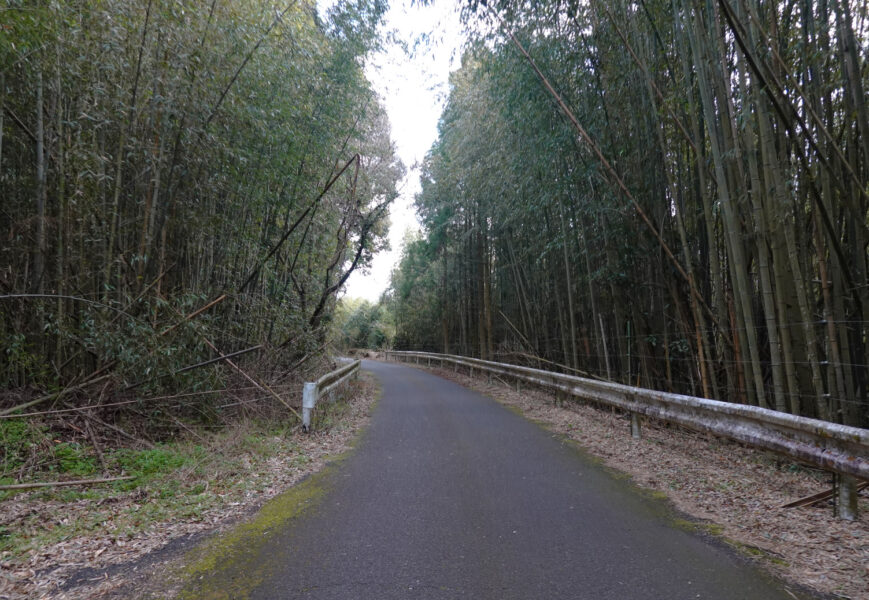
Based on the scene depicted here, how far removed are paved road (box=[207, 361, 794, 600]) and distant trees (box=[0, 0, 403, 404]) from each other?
292cm

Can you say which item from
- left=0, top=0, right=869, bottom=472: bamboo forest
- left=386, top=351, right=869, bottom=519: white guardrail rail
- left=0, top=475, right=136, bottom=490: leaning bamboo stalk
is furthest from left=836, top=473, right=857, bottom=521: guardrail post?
left=0, top=475, right=136, bottom=490: leaning bamboo stalk

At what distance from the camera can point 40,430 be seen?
438cm

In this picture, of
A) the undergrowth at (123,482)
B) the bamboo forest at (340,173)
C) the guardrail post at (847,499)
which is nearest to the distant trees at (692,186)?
the bamboo forest at (340,173)

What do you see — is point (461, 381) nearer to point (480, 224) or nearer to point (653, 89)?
point (480, 224)

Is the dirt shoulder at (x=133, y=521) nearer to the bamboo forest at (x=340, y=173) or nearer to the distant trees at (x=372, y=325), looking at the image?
the bamboo forest at (x=340, y=173)

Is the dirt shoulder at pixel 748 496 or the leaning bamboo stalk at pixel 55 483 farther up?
the leaning bamboo stalk at pixel 55 483

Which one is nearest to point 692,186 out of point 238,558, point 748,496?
point 748,496

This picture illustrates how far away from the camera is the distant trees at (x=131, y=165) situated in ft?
15.2

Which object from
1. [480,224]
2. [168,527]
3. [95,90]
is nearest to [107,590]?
[168,527]

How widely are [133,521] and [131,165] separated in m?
3.82

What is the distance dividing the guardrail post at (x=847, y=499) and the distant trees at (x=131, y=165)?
557 centimetres

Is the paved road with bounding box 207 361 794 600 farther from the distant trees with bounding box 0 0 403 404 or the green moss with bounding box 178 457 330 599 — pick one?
the distant trees with bounding box 0 0 403 404

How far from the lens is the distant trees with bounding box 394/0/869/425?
13.3ft

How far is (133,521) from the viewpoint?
10.5ft
